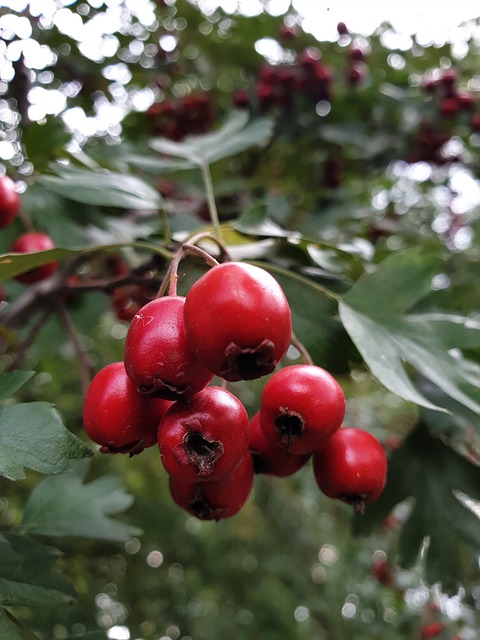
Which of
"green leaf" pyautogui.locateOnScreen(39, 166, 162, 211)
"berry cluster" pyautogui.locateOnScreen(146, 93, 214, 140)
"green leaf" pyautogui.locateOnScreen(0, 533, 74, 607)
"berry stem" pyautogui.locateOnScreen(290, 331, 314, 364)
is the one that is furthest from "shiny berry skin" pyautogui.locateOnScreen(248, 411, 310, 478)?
"berry cluster" pyautogui.locateOnScreen(146, 93, 214, 140)

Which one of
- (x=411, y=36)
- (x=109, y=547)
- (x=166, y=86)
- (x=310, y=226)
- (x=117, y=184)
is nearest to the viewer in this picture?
(x=117, y=184)

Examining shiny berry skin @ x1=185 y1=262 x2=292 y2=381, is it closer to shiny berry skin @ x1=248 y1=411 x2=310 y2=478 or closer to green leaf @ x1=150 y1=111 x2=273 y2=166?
shiny berry skin @ x1=248 y1=411 x2=310 y2=478

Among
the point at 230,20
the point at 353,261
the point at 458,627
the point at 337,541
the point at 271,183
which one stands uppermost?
the point at 230,20

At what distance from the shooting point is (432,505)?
1141 mm

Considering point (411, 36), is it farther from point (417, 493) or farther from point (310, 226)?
point (417, 493)

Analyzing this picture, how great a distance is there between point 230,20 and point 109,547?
8.11 ft

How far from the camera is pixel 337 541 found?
3.07 m

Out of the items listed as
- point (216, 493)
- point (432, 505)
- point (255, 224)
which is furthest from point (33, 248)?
point (432, 505)

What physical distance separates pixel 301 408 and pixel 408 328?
313mm

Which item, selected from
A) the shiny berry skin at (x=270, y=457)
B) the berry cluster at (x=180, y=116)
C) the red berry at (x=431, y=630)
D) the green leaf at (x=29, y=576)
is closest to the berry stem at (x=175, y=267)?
the shiny berry skin at (x=270, y=457)

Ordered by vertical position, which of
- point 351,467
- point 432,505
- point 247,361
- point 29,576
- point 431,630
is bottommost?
point 431,630

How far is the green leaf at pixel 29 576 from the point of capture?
810 millimetres

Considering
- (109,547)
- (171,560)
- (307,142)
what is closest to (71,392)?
(109,547)

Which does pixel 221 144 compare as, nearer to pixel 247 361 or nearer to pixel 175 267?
pixel 175 267
